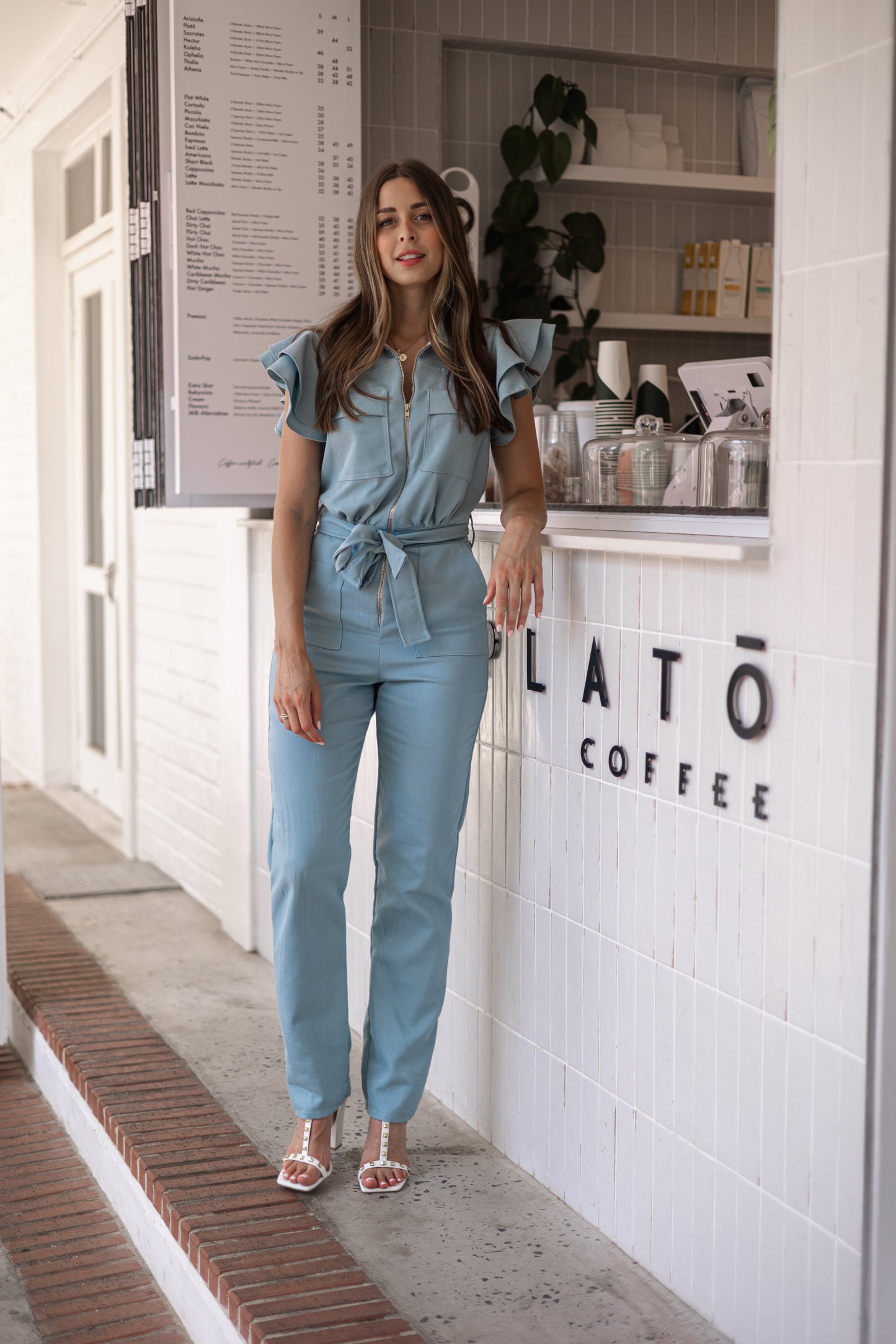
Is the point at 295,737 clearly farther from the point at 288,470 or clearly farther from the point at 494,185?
the point at 494,185

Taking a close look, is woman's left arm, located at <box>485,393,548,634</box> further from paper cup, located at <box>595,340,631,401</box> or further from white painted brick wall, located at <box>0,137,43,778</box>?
white painted brick wall, located at <box>0,137,43,778</box>

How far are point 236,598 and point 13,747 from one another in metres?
3.12

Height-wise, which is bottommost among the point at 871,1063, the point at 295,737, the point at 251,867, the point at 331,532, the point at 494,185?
the point at 251,867

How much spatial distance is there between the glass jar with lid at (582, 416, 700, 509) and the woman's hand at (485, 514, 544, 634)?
0.22 metres

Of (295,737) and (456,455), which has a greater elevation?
(456,455)

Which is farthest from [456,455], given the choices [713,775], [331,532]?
[713,775]

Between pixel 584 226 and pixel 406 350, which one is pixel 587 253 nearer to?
pixel 584 226

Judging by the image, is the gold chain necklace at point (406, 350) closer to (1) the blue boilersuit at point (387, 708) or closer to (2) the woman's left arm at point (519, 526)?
(1) the blue boilersuit at point (387, 708)

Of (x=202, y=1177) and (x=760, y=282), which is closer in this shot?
(x=202, y=1177)

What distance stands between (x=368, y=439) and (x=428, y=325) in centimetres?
21

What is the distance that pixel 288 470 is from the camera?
7.34 ft

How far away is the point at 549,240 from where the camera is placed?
13.4 feet

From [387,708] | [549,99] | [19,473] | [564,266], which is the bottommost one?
[387,708]

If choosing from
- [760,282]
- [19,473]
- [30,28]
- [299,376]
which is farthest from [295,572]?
[19,473]
